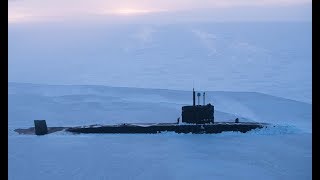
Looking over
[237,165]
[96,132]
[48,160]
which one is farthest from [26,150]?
[237,165]

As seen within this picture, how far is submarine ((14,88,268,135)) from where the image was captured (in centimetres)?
241

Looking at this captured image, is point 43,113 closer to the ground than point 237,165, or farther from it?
farther from it

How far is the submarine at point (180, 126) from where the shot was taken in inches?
94.7

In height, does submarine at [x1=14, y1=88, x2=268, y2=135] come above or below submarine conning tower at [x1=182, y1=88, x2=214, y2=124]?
below

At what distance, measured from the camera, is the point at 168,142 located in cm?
245

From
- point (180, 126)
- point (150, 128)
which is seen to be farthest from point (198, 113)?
point (150, 128)

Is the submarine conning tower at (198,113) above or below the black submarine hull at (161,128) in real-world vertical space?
above

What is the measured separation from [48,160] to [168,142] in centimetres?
52

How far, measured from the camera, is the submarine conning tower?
2.45m

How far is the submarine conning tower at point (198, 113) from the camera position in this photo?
2445mm

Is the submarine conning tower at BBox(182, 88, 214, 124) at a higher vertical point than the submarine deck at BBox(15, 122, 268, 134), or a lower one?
higher
